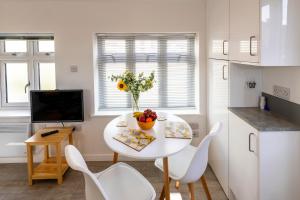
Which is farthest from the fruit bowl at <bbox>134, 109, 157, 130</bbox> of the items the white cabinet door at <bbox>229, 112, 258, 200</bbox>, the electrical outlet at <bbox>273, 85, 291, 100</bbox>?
the electrical outlet at <bbox>273, 85, 291, 100</bbox>

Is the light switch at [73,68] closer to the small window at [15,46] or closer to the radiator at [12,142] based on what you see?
the small window at [15,46]

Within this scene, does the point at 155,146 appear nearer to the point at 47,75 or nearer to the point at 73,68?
the point at 73,68

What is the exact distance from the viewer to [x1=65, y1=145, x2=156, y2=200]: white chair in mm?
1707

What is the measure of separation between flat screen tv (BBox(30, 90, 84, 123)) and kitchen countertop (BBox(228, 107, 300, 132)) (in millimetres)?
1913

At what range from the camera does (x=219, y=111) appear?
320 cm

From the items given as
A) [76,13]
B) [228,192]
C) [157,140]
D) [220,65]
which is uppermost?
[76,13]

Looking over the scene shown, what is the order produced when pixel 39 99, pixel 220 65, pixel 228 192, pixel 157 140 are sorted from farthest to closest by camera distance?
pixel 39 99 < pixel 220 65 < pixel 228 192 < pixel 157 140

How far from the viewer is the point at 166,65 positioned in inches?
159

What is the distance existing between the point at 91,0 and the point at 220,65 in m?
1.86

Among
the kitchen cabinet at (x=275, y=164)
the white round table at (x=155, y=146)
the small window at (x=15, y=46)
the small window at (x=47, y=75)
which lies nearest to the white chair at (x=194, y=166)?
the white round table at (x=155, y=146)

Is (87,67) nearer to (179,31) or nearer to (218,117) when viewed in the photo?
(179,31)

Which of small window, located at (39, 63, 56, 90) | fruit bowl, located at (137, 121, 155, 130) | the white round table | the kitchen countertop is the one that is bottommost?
the white round table

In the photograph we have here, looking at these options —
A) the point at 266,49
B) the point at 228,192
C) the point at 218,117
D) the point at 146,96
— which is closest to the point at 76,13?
the point at 146,96

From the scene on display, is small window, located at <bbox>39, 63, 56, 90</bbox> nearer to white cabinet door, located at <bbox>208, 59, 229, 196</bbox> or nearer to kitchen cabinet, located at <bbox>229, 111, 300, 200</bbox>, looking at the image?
white cabinet door, located at <bbox>208, 59, 229, 196</bbox>
